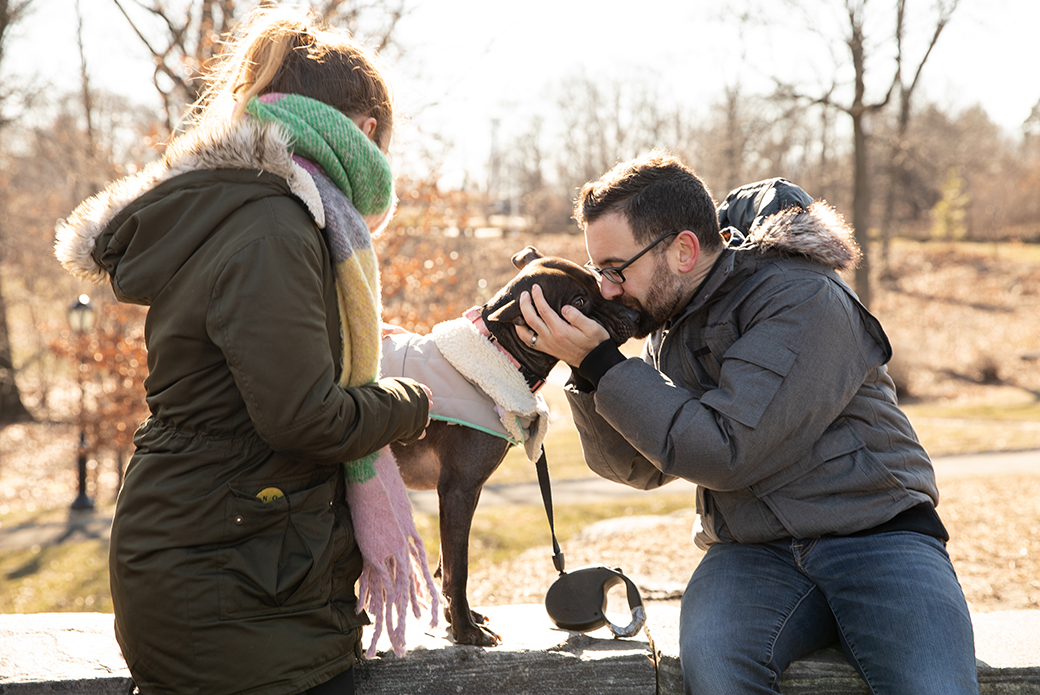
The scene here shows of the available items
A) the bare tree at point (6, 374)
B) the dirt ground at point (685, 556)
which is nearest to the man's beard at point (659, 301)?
the dirt ground at point (685, 556)

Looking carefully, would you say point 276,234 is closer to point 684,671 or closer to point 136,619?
point 136,619

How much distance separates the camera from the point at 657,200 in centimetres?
253

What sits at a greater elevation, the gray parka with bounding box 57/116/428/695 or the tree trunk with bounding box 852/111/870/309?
the tree trunk with bounding box 852/111/870/309

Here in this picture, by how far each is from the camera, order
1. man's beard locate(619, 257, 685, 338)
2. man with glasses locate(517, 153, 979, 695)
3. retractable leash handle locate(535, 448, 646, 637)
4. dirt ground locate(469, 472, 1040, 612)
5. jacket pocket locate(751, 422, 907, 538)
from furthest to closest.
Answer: dirt ground locate(469, 472, 1040, 612), retractable leash handle locate(535, 448, 646, 637), man's beard locate(619, 257, 685, 338), jacket pocket locate(751, 422, 907, 538), man with glasses locate(517, 153, 979, 695)

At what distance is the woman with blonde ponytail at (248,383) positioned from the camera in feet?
5.54

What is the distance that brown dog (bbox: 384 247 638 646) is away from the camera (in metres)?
2.69

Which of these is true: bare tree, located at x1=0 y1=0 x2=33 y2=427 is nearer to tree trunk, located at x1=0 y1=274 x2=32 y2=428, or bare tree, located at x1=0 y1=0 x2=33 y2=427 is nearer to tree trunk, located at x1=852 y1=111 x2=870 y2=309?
tree trunk, located at x1=0 y1=274 x2=32 y2=428

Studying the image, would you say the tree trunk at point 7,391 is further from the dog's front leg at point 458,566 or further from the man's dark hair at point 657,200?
the man's dark hair at point 657,200

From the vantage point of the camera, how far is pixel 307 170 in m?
1.92


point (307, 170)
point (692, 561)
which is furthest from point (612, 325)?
point (692, 561)

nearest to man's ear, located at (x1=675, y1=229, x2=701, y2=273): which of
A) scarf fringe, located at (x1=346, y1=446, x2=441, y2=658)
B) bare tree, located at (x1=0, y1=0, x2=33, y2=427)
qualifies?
scarf fringe, located at (x1=346, y1=446, x2=441, y2=658)

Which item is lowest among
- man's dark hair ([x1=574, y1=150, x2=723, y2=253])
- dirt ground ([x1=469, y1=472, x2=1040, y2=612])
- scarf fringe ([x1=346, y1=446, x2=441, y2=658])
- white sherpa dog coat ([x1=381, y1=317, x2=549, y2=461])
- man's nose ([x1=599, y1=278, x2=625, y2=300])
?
dirt ground ([x1=469, y1=472, x2=1040, y2=612])

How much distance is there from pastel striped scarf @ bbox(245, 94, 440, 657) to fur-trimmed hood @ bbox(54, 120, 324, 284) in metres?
0.09

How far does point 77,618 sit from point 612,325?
2.35 meters
